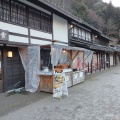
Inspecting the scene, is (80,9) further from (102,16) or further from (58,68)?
(58,68)

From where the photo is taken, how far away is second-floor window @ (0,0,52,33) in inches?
350

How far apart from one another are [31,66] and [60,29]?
5222 millimetres

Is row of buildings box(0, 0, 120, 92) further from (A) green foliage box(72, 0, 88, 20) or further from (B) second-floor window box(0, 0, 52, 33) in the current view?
(A) green foliage box(72, 0, 88, 20)

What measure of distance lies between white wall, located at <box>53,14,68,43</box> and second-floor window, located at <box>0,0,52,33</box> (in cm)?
73

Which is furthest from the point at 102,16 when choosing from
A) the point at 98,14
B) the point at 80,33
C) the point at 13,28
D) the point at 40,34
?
the point at 13,28

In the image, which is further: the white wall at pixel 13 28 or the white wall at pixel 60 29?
the white wall at pixel 60 29

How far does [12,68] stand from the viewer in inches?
378

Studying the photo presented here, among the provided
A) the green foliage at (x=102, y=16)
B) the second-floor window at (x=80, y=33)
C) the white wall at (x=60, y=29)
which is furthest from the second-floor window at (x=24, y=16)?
the green foliage at (x=102, y=16)

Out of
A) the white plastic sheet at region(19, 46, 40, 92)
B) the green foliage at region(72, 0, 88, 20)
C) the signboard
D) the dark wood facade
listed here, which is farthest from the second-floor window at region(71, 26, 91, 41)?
the green foliage at region(72, 0, 88, 20)

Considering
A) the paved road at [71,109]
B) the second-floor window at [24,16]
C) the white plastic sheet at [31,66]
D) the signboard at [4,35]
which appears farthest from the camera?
the white plastic sheet at [31,66]

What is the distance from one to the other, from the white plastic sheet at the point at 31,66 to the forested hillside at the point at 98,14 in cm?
3003

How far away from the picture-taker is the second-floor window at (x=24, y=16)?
889 cm

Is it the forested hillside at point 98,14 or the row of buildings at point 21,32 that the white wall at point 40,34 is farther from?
the forested hillside at point 98,14

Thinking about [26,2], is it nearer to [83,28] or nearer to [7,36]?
[7,36]
